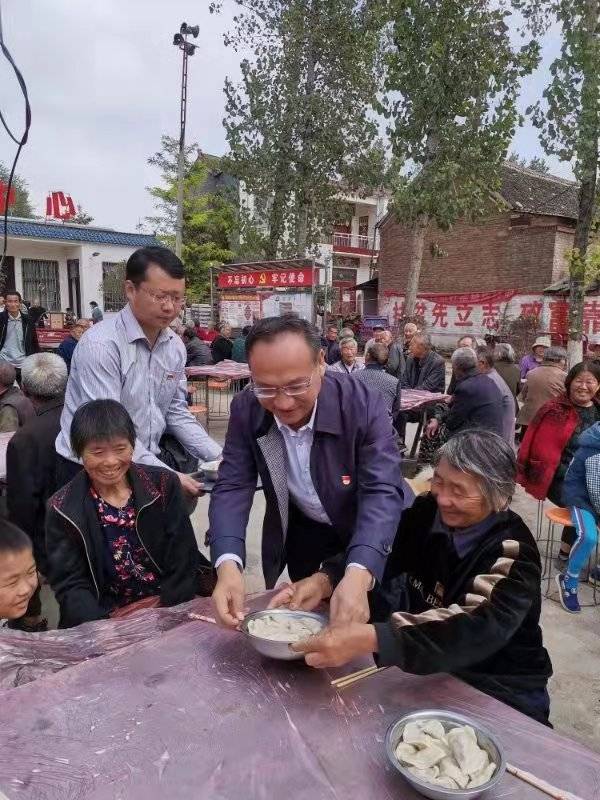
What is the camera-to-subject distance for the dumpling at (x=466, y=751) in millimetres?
1016

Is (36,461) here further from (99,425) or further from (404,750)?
(404,750)

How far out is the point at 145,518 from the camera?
2.12 m

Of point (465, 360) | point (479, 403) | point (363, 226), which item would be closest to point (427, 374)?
point (465, 360)

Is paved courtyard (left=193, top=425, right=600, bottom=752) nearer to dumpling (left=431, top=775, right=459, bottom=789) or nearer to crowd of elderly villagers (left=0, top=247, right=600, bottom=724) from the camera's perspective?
crowd of elderly villagers (left=0, top=247, right=600, bottom=724)

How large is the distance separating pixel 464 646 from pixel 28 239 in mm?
17981

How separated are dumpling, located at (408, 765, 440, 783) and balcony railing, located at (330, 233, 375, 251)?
29.2 m

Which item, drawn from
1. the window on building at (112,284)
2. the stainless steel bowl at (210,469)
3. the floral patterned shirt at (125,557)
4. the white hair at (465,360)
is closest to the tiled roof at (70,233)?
the window on building at (112,284)

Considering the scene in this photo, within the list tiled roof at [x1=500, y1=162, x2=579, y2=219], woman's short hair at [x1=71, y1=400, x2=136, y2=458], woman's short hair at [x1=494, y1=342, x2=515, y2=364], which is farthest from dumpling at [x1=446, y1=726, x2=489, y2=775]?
tiled roof at [x1=500, y1=162, x2=579, y2=219]

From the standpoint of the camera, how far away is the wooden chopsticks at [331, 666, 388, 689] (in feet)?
4.14

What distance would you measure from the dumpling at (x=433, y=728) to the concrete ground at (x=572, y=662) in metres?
1.65

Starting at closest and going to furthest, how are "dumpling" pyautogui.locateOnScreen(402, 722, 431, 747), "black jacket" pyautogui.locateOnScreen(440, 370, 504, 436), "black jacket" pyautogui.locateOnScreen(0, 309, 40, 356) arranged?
"dumpling" pyautogui.locateOnScreen(402, 722, 431, 747) < "black jacket" pyautogui.locateOnScreen(440, 370, 504, 436) < "black jacket" pyautogui.locateOnScreen(0, 309, 40, 356)

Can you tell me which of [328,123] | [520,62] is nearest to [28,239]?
[328,123]

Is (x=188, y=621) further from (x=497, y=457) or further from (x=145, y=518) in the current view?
(x=497, y=457)

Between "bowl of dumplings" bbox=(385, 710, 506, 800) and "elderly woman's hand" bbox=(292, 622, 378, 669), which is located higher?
"elderly woman's hand" bbox=(292, 622, 378, 669)
